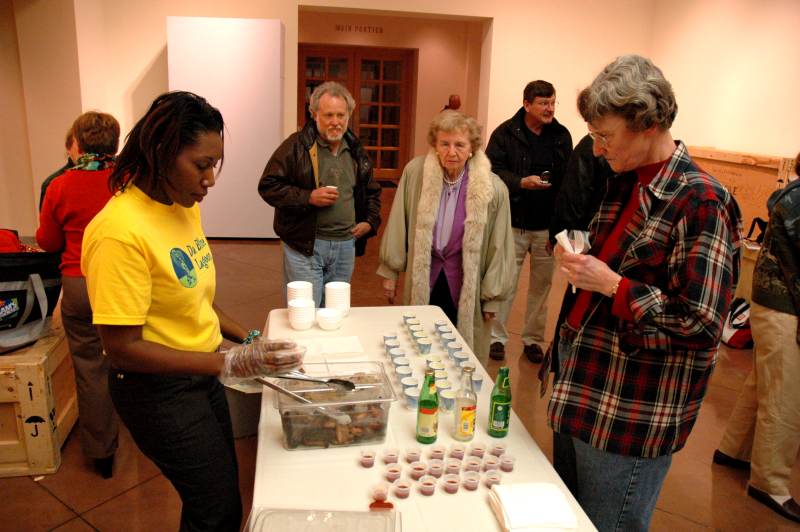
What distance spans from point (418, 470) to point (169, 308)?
77 centimetres

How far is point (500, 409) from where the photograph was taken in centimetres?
178

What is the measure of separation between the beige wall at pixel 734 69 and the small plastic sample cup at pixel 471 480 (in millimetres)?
5281

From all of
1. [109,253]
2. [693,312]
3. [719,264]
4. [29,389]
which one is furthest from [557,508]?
[29,389]

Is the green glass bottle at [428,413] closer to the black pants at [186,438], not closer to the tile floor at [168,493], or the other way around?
the black pants at [186,438]

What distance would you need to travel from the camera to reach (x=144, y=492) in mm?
2717

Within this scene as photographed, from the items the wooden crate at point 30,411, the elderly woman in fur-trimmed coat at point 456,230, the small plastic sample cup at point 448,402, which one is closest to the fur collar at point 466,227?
the elderly woman in fur-trimmed coat at point 456,230

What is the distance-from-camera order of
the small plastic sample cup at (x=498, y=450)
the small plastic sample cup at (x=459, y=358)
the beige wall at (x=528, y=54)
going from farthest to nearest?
the beige wall at (x=528, y=54)
the small plastic sample cup at (x=459, y=358)
the small plastic sample cup at (x=498, y=450)

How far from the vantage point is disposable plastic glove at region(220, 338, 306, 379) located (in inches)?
63.1

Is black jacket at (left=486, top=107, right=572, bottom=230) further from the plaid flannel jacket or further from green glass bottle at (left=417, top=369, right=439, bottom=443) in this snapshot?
green glass bottle at (left=417, top=369, right=439, bottom=443)

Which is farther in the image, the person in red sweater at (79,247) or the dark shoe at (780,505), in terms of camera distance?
the dark shoe at (780,505)

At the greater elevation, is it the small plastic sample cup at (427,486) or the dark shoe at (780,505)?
the small plastic sample cup at (427,486)

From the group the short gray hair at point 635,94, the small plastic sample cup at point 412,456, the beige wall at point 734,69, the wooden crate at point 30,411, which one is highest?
the beige wall at point 734,69

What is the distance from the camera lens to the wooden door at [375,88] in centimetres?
1191

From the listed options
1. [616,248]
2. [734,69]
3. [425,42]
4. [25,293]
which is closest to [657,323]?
[616,248]
